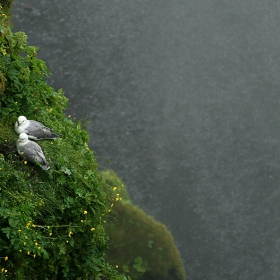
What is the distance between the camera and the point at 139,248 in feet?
37.4

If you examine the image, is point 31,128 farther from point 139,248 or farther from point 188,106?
point 188,106

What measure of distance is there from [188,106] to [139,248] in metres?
3.93

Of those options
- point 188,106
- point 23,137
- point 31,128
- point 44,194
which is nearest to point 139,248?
point 188,106

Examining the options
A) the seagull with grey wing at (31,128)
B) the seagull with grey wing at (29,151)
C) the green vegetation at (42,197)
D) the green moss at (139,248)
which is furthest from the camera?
the green moss at (139,248)

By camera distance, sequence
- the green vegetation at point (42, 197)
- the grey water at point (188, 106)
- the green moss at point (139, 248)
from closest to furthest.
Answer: the green vegetation at point (42, 197)
the green moss at point (139, 248)
the grey water at point (188, 106)

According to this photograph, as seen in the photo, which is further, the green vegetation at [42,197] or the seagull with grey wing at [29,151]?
the seagull with grey wing at [29,151]

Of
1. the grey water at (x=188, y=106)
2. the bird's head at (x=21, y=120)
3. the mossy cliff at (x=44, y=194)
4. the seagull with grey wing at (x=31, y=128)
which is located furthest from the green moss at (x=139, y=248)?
the bird's head at (x=21, y=120)

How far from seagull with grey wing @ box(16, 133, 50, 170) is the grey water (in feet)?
20.3

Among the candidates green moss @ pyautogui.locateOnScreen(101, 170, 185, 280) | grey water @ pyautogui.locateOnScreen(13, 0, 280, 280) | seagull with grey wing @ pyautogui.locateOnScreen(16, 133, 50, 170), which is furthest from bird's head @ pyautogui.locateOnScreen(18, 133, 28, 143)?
grey water @ pyautogui.locateOnScreen(13, 0, 280, 280)

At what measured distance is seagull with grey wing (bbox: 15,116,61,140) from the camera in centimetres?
607

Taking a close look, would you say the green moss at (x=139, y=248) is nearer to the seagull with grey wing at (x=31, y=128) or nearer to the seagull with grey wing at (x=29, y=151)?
the seagull with grey wing at (x=31, y=128)

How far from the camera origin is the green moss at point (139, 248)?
11.2 metres

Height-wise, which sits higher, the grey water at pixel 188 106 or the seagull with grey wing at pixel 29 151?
the seagull with grey wing at pixel 29 151

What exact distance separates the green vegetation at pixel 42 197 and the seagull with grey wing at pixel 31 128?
106 millimetres
